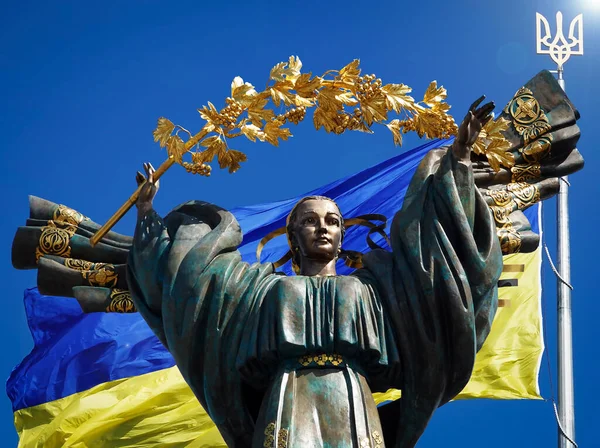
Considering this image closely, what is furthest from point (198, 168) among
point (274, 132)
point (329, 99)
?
point (329, 99)

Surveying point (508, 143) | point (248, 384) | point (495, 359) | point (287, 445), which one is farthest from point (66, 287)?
point (495, 359)

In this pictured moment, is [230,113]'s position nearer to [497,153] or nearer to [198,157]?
[198,157]

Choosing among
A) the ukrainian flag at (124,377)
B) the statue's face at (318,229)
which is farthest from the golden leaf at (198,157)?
the ukrainian flag at (124,377)

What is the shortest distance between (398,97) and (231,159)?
A: 146 centimetres

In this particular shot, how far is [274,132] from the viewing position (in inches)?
435

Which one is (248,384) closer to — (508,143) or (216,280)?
(216,280)

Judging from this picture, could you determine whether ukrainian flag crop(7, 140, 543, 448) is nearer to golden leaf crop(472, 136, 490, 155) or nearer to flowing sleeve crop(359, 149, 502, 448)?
golden leaf crop(472, 136, 490, 155)

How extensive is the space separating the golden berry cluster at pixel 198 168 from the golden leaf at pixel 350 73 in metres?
1.31

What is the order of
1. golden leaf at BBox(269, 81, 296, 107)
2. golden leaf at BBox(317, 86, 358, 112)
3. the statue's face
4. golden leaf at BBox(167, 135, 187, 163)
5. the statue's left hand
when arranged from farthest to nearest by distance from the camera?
1. golden leaf at BBox(317, 86, 358, 112)
2. golden leaf at BBox(269, 81, 296, 107)
3. golden leaf at BBox(167, 135, 187, 163)
4. the statue's face
5. the statue's left hand

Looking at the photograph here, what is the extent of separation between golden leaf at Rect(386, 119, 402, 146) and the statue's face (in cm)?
83

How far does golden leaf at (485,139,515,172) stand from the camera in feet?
36.1

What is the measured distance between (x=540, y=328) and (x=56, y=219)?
769 centimetres

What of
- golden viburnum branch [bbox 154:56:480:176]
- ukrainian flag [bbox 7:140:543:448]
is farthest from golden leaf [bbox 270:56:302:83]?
ukrainian flag [bbox 7:140:543:448]

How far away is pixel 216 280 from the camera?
10.1 metres
